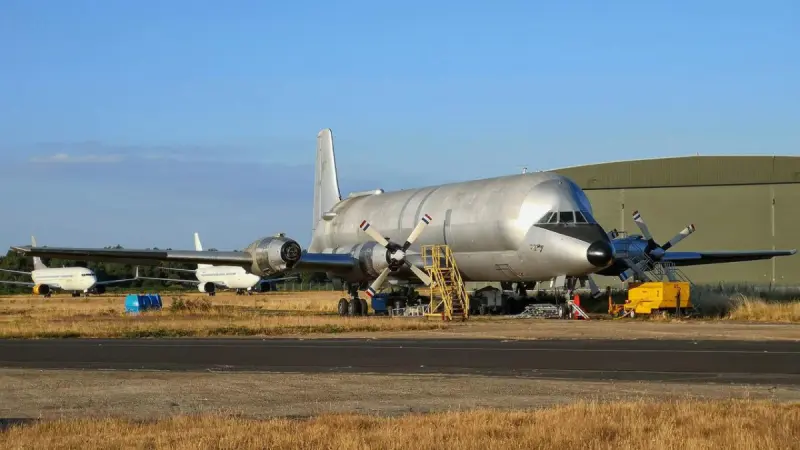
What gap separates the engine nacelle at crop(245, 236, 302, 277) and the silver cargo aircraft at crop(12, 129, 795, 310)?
0.12ft

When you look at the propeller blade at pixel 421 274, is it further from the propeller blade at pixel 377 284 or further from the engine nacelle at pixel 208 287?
the engine nacelle at pixel 208 287

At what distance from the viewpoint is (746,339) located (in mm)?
26203

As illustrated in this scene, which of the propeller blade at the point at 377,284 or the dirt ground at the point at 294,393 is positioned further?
the propeller blade at the point at 377,284

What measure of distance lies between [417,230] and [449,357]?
68.5 feet

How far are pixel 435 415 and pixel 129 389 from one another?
18.2ft

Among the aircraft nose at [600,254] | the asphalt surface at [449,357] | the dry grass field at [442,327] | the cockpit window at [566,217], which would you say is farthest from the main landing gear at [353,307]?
the asphalt surface at [449,357]

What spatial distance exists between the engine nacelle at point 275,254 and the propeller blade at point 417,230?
4.04m

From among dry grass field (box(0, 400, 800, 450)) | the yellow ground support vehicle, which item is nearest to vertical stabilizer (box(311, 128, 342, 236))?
the yellow ground support vehicle

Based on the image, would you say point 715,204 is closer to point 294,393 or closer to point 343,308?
point 343,308

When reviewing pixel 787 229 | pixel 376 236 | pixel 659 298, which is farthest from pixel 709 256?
pixel 787 229

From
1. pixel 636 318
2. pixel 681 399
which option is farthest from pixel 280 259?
pixel 681 399

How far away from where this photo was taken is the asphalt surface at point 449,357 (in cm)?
1828

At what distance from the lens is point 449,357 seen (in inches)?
850

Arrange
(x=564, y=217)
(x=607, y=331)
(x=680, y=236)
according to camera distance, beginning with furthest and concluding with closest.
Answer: (x=680, y=236)
(x=564, y=217)
(x=607, y=331)
